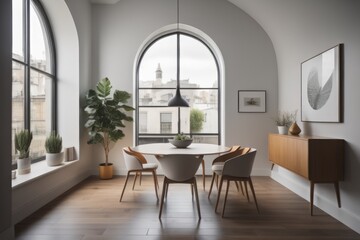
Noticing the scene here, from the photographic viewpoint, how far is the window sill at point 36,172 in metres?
2.86

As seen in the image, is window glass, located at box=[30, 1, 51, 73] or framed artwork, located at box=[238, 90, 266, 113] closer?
window glass, located at box=[30, 1, 51, 73]

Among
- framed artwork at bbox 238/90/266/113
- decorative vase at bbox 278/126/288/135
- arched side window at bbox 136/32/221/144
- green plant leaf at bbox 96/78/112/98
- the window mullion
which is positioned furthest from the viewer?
arched side window at bbox 136/32/221/144

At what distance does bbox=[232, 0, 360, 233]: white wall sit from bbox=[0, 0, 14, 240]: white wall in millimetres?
3691

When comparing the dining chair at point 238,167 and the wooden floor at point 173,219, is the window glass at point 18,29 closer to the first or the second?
the wooden floor at point 173,219

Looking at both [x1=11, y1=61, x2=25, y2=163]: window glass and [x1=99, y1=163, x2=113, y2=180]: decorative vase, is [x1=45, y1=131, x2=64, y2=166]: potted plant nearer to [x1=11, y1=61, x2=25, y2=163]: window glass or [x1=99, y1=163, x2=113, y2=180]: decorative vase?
[x1=11, y1=61, x2=25, y2=163]: window glass

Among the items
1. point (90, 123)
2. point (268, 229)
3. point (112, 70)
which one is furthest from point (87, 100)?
point (268, 229)

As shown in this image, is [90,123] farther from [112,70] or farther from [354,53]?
[354,53]

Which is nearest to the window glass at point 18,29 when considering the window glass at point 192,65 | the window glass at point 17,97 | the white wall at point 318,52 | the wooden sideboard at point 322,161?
the window glass at point 17,97

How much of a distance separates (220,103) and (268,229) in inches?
129

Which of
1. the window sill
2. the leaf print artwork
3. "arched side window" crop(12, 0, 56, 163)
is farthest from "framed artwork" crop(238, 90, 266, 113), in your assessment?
"arched side window" crop(12, 0, 56, 163)

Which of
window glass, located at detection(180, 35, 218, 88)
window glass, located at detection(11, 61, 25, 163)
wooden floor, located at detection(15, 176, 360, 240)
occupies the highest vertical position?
window glass, located at detection(180, 35, 218, 88)

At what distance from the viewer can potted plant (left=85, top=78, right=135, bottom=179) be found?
457 cm

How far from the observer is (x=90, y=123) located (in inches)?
179

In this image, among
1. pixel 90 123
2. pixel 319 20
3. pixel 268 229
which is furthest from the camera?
pixel 90 123
